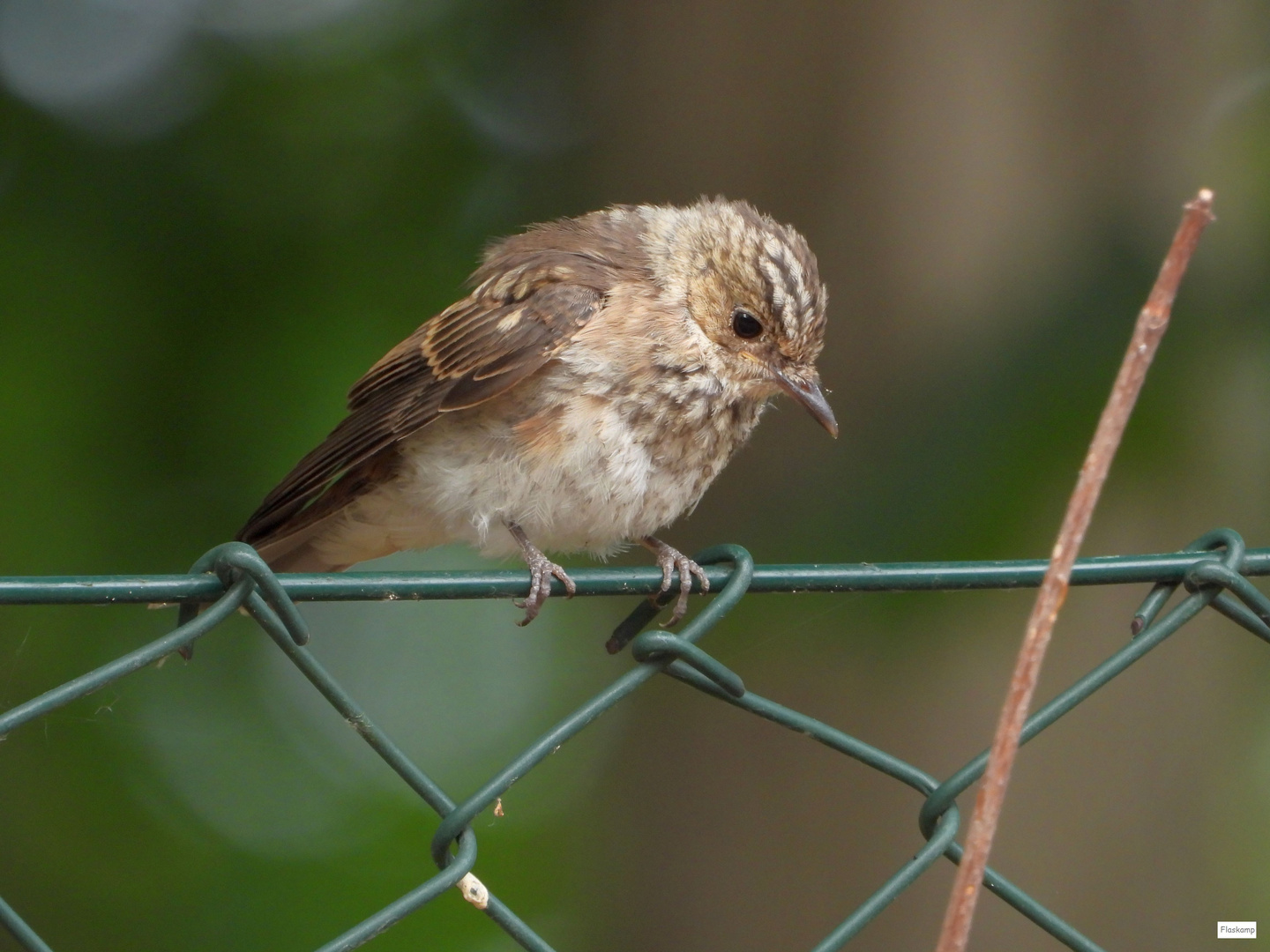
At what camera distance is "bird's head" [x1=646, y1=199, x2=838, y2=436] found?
3.88 metres

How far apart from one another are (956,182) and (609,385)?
2026 millimetres

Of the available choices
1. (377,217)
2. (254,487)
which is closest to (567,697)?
(254,487)

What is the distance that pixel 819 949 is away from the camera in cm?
185

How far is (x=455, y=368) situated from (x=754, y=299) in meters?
0.91

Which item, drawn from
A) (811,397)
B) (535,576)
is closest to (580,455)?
(811,397)

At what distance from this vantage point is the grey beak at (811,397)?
375cm

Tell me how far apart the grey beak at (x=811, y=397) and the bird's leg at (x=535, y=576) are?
2.83 ft

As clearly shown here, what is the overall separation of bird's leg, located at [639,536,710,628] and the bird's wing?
0.64 metres

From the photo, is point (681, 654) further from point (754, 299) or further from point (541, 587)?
point (754, 299)

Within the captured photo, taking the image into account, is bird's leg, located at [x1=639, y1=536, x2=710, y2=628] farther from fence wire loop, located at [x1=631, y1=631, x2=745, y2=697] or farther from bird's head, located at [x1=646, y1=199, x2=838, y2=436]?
bird's head, located at [x1=646, y1=199, x2=838, y2=436]

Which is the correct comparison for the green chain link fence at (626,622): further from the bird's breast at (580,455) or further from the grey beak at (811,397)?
the grey beak at (811,397)

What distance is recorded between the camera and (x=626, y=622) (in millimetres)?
2279

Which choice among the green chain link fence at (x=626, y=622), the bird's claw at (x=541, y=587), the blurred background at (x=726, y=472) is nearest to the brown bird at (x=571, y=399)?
the bird's claw at (x=541, y=587)

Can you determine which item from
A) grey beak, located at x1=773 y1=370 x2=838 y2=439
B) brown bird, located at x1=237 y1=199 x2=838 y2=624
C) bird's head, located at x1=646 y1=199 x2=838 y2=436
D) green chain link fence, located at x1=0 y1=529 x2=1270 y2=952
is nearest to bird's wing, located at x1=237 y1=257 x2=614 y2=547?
brown bird, located at x1=237 y1=199 x2=838 y2=624
